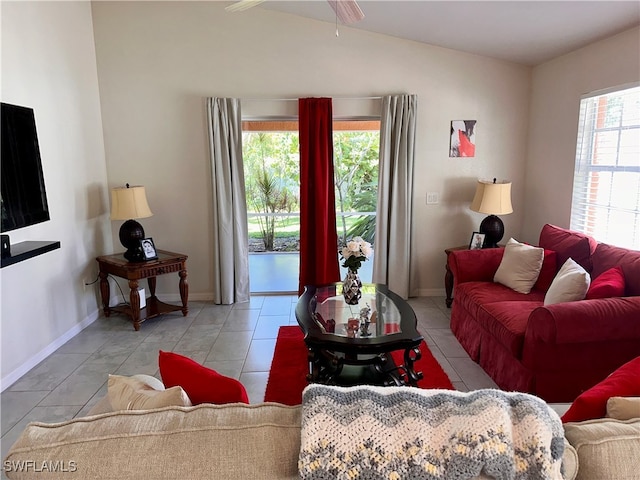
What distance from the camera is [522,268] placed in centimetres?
336

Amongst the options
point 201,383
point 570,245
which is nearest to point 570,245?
point 570,245

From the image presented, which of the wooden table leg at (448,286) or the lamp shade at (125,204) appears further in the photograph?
the wooden table leg at (448,286)

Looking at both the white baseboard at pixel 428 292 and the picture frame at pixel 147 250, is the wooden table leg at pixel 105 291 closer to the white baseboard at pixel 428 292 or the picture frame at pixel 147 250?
the picture frame at pixel 147 250

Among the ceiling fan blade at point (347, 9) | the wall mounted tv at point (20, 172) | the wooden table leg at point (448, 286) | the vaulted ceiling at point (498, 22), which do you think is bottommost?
the wooden table leg at point (448, 286)

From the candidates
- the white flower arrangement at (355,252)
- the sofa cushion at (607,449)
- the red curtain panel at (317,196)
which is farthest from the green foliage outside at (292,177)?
the sofa cushion at (607,449)

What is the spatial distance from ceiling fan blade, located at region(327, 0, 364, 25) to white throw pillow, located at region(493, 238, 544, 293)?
2229 millimetres

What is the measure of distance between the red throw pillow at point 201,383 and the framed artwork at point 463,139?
398 centimetres

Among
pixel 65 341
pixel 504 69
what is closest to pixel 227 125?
pixel 65 341

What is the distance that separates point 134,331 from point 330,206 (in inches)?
91.4

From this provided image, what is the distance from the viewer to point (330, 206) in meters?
4.55

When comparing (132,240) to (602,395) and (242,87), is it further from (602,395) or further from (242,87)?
(602,395)

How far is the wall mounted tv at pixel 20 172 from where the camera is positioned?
2.82 m

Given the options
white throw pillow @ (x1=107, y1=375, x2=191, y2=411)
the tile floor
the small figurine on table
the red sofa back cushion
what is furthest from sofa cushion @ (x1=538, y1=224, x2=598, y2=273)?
white throw pillow @ (x1=107, y1=375, x2=191, y2=411)

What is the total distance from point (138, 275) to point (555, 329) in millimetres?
3381
